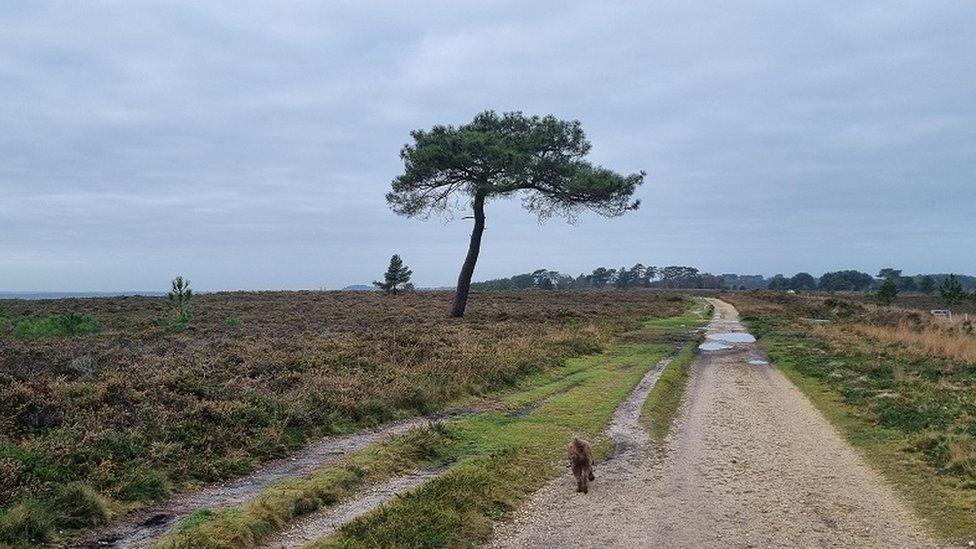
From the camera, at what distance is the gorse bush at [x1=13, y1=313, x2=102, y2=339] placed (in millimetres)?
23547

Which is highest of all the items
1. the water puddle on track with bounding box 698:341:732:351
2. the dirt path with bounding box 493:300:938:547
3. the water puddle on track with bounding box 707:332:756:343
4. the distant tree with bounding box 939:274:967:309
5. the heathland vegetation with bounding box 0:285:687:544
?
the distant tree with bounding box 939:274:967:309

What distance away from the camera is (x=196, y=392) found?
12.4m

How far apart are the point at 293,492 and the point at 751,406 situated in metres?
10.7

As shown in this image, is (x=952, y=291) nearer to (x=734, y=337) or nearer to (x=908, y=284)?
(x=734, y=337)

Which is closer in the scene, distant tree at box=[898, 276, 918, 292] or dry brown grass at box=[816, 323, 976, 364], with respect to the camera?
dry brown grass at box=[816, 323, 976, 364]

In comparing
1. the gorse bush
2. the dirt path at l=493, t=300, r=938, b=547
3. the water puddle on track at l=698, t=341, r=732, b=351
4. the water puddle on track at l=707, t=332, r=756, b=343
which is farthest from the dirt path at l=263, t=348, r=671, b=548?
the gorse bush

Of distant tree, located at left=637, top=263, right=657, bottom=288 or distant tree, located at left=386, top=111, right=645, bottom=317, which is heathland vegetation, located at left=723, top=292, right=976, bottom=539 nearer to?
distant tree, located at left=386, top=111, right=645, bottom=317

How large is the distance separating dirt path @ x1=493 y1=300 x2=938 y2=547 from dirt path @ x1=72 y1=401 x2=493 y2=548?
3.34 metres

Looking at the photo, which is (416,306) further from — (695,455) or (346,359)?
(695,455)

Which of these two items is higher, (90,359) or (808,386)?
(90,359)

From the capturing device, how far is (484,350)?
2080cm

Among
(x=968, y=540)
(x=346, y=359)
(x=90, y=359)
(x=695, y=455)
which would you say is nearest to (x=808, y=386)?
(x=695, y=455)

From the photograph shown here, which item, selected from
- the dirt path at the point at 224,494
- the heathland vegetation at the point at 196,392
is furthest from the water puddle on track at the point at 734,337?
the dirt path at the point at 224,494

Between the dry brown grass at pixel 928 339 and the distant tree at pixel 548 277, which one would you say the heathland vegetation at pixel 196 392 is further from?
the distant tree at pixel 548 277
